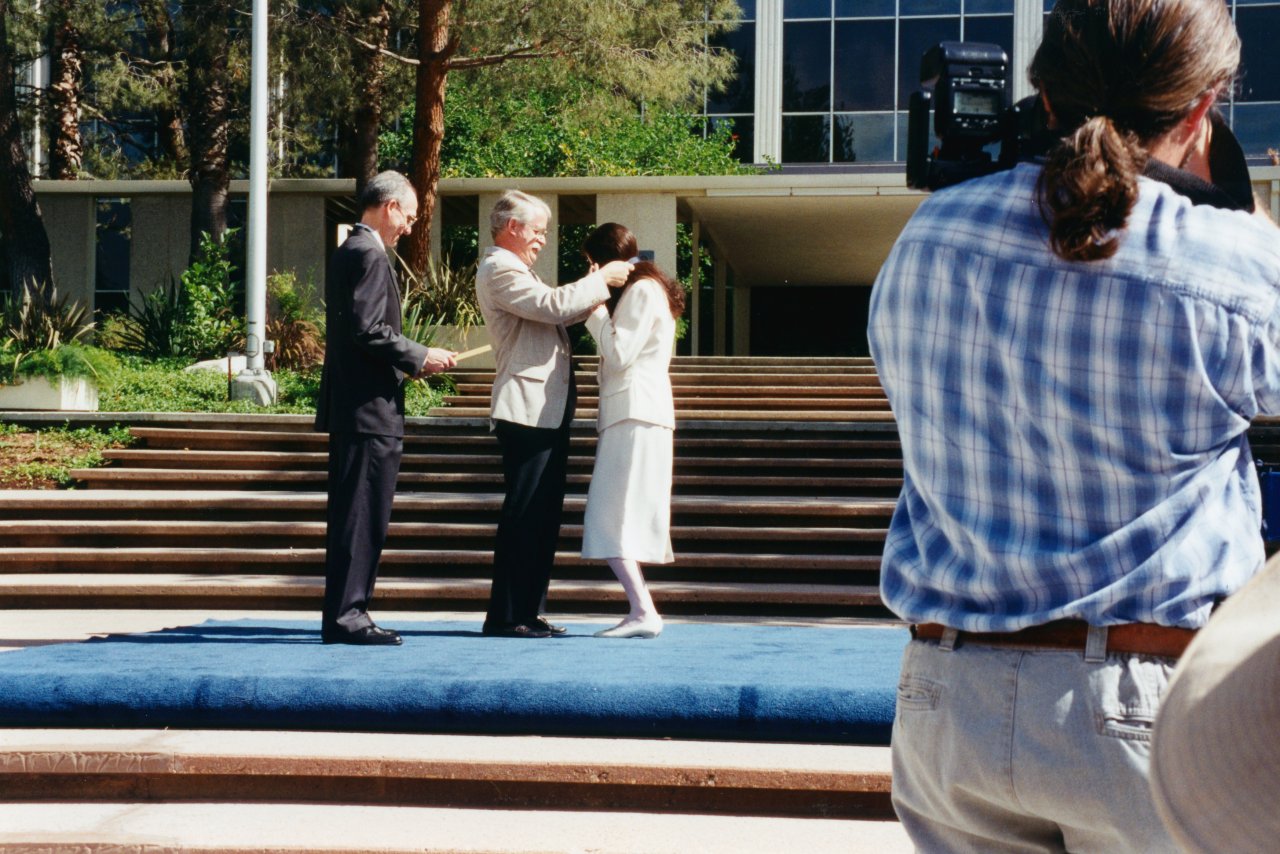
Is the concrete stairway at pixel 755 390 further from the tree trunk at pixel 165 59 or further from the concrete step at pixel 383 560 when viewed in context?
the tree trunk at pixel 165 59

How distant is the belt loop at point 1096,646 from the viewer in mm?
1378

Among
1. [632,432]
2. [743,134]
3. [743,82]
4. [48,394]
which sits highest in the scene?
[743,82]

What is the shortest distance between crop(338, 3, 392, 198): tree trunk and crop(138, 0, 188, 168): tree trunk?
306 cm

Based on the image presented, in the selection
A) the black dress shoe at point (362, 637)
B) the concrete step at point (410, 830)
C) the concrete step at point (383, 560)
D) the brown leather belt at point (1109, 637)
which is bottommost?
the concrete step at point (383, 560)

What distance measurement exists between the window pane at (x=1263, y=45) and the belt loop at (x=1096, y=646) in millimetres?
28288

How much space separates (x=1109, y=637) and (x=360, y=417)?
4114 millimetres

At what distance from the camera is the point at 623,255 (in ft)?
19.1

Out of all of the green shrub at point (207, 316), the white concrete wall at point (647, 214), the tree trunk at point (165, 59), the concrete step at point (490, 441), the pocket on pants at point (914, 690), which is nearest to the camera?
the pocket on pants at point (914, 690)

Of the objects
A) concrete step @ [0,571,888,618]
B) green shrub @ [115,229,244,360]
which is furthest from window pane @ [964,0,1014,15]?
concrete step @ [0,571,888,618]

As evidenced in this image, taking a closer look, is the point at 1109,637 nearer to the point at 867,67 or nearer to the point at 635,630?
the point at 635,630

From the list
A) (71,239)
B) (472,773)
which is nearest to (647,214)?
(71,239)

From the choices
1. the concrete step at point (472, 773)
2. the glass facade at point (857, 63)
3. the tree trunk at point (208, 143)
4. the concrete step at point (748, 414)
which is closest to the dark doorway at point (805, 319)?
the glass facade at point (857, 63)

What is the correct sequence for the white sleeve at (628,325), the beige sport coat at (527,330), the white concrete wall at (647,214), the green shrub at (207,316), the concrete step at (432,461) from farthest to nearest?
the white concrete wall at (647,214)
the green shrub at (207,316)
the concrete step at (432,461)
the white sleeve at (628,325)
the beige sport coat at (527,330)

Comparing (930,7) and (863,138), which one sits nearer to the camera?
(930,7)
